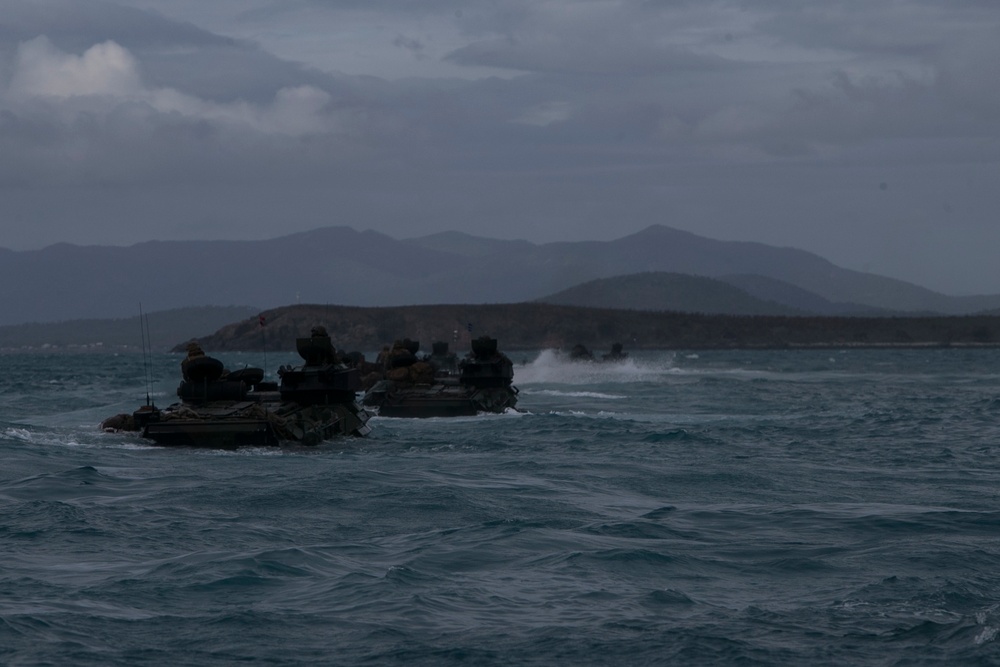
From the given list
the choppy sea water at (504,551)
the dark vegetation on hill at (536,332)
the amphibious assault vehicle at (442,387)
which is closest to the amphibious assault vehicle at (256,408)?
the choppy sea water at (504,551)

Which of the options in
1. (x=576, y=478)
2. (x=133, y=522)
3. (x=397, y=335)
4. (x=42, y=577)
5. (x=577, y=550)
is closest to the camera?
(x=42, y=577)

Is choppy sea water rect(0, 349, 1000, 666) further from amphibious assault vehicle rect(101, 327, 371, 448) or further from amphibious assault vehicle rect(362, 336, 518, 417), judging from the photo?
amphibious assault vehicle rect(362, 336, 518, 417)

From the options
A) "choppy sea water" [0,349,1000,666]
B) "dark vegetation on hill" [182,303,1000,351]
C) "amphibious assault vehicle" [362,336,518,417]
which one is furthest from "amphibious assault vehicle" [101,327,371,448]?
"dark vegetation on hill" [182,303,1000,351]

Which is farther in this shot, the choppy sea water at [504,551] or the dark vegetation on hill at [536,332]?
the dark vegetation on hill at [536,332]

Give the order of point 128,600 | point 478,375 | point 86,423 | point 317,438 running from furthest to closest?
point 478,375 < point 86,423 < point 317,438 < point 128,600

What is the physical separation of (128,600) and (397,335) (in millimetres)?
174381

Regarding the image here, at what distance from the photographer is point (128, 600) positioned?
1491cm

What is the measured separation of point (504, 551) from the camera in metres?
18.0

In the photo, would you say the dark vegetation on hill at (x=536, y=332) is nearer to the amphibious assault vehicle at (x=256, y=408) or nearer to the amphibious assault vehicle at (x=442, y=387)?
the amphibious assault vehicle at (x=442, y=387)

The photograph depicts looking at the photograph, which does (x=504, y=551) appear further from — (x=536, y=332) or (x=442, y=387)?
(x=536, y=332)

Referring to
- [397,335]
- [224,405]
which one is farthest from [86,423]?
[397,335]

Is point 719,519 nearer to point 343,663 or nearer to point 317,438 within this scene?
point 343,663

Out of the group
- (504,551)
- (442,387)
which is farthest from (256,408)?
(442,387)

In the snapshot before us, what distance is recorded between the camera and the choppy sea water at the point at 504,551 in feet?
43.3
